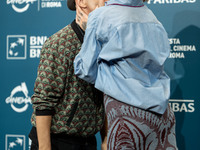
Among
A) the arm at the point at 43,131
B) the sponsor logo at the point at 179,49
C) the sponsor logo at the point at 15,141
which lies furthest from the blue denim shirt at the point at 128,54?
the sponsor logo at the point at 15,141

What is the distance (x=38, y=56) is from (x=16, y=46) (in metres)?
0.20

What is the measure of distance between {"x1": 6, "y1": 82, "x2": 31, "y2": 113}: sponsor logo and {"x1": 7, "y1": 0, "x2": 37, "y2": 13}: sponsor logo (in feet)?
1.85

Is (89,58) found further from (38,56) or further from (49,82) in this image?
(38,56)

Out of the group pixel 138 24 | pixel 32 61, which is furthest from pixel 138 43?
pixel 32 61

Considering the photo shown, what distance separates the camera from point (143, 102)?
114 cm

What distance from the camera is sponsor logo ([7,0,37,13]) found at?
2.33 meters

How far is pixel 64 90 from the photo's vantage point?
4.62ft

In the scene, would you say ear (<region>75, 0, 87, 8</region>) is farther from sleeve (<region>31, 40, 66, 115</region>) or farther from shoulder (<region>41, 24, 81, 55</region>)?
sleeve (<region>31, 40, 66, 115</region>)

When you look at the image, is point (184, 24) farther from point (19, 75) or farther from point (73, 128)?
point (19, 75)

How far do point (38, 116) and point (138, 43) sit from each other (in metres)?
0.57

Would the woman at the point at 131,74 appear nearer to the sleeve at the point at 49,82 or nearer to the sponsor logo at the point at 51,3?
the sleeve at the point at 49,82

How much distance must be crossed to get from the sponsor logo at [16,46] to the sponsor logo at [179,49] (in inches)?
43.4

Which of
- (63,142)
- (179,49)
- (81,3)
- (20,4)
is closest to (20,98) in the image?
(20,4)

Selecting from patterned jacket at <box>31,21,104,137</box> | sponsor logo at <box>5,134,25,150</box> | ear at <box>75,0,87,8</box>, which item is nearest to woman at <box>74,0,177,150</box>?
patterned jacket at <box>31,21,104,137</box>
